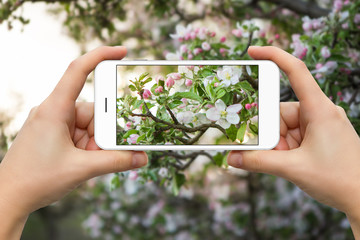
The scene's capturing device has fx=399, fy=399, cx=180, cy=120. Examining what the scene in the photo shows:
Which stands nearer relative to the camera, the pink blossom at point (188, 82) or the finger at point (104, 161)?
the finger at point (104, 161)

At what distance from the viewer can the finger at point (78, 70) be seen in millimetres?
1312

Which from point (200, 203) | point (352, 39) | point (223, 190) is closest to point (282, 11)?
point (352, 39)

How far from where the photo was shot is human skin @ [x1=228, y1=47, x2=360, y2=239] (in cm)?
119

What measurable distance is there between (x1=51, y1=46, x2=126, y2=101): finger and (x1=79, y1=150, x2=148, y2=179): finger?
206mm

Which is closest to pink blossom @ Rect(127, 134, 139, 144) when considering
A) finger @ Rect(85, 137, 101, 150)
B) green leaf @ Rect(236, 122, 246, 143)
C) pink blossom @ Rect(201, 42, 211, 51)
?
finger @ Rect(85, 137, 101, 150)

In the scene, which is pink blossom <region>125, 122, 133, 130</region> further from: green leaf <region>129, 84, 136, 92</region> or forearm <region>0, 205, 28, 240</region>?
forearm <region>0, 205, 28, 240</region>

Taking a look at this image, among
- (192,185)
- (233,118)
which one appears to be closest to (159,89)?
(233,118)

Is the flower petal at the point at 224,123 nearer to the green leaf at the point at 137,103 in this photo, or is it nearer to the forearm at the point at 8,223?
the green leaf at the point at 137,103

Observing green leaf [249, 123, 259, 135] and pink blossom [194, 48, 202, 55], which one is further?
pink blossom [194, 48, 202, 55]

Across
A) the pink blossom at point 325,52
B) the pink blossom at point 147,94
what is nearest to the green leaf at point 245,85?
the pink blossom at point 147,94

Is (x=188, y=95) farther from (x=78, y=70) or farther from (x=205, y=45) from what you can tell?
(x=205, y=45)

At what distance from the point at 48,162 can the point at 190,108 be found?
0.49m

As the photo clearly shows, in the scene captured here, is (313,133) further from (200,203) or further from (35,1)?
(200,203)

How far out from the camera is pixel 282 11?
11.6 feet
